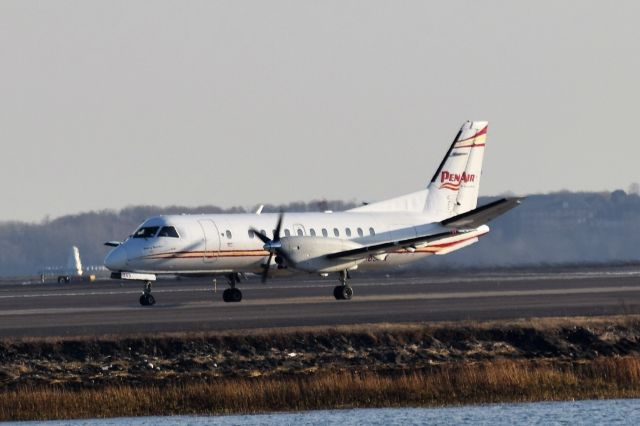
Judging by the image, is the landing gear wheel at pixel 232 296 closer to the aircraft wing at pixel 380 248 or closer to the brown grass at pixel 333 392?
the aircraft wing at pixel 380 248

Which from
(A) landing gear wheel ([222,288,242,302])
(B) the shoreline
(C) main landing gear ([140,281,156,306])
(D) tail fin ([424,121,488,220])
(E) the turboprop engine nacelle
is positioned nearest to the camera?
(B) the shoreline

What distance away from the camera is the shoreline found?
28984 mm

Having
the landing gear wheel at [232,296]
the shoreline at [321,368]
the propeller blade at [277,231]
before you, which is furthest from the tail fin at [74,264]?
the shoreline at [321,368]

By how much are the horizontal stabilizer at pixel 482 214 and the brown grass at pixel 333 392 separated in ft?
60.4

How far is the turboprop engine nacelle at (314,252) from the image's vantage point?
4822 cm

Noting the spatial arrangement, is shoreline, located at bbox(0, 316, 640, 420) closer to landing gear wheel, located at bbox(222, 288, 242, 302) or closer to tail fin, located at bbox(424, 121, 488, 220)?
landing gear wheel, located at bbox(222, 288, 242, 302)

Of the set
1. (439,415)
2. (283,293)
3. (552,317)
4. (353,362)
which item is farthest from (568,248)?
(439,415)

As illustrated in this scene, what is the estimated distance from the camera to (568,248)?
3430 inches

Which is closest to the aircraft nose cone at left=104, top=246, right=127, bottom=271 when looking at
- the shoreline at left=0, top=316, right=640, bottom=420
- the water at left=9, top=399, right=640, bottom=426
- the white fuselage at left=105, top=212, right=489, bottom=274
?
the white fuselage at left=105, top=212, right=489, bottom=274

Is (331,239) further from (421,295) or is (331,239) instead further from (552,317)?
(552,317)

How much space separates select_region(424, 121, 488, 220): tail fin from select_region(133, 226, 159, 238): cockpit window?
472 inches

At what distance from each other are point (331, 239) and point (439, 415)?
22670mm

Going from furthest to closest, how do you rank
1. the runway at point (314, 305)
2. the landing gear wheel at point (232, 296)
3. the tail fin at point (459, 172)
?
1. the tail fin at point (459, 172)
2. the landing gear wheel at point (232, 296)
3. the runway at point (314, 305)

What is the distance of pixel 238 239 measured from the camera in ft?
163
